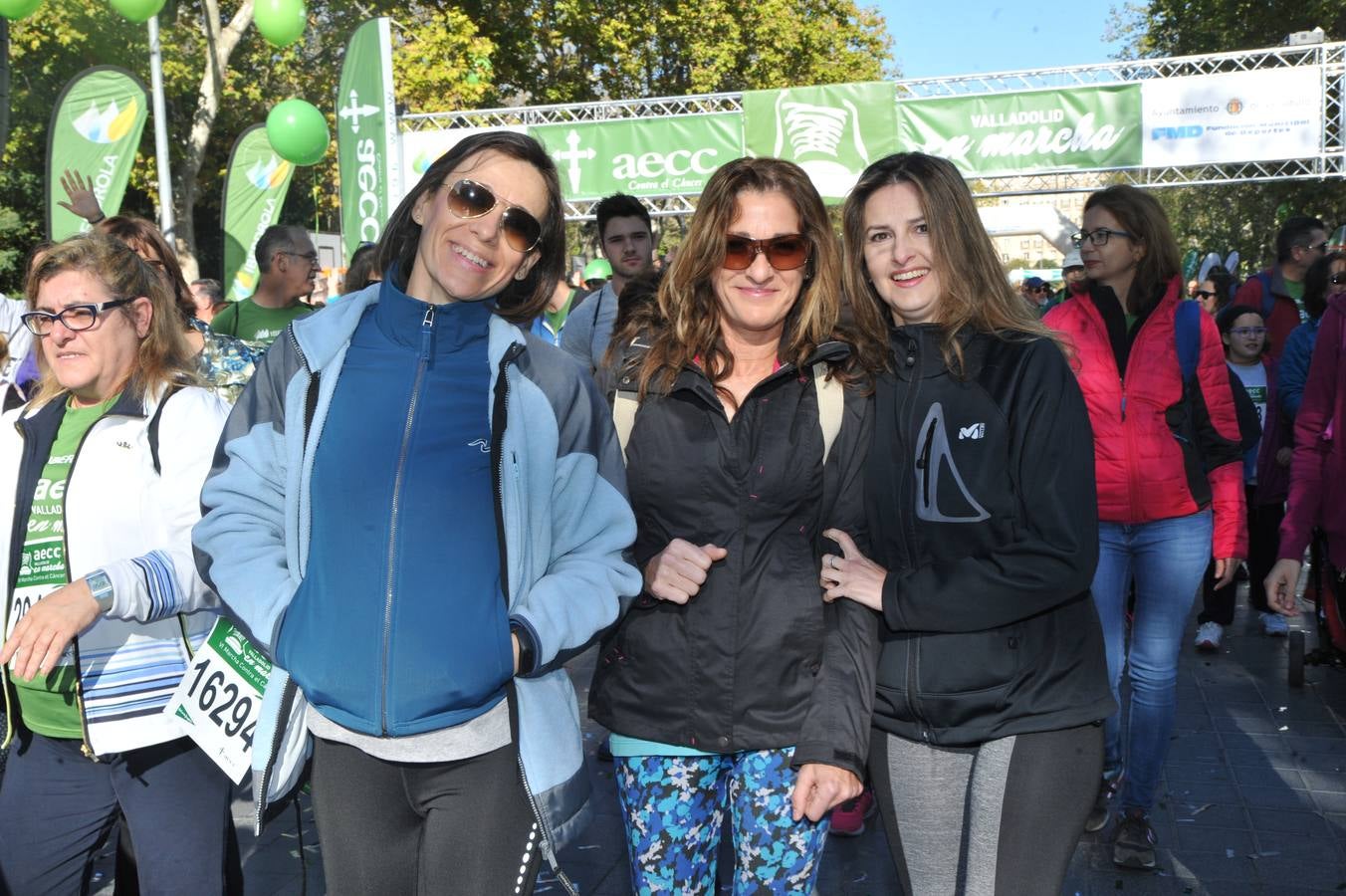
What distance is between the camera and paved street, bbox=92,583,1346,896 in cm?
403

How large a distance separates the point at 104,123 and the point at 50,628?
11250 mm

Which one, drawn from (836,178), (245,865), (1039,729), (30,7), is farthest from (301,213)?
(1039,729)

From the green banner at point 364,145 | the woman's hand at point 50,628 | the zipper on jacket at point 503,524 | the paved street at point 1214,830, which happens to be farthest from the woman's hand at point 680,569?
the green banner at point 364,145

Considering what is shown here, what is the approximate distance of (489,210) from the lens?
238cm

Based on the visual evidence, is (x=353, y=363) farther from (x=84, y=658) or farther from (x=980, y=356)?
(x=980, y=356)

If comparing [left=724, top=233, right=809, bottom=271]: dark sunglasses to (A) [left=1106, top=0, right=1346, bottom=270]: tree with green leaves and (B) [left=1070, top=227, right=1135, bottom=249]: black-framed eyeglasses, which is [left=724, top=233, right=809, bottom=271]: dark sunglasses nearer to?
(B) [left=1070, top=227, right=1135, bottom=249]: black-framed eyeglasses

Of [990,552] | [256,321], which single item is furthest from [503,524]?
[256,321]

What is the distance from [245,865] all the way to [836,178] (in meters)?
11.5

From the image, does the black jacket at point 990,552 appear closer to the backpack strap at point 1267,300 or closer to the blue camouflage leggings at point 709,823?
the blue camouflage leggings at point 709,823

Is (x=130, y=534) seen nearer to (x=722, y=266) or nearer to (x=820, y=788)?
(x=722, y=266)

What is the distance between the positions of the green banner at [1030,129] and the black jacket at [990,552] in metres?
12.1

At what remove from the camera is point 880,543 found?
248 cm

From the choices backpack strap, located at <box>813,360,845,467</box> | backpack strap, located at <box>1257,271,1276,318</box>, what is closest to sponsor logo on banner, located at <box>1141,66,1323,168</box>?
backpack strap, located at <box>1257,271,1276,318</box>

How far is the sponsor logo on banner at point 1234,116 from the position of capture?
1326 cm
